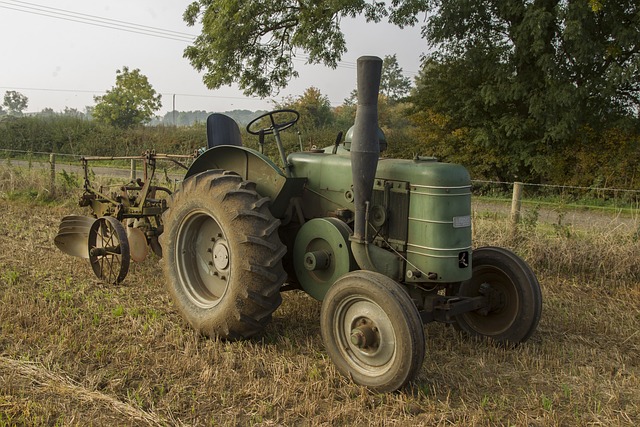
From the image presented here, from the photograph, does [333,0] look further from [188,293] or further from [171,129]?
[171,129]

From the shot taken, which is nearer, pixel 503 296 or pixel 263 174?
pixel 503 296

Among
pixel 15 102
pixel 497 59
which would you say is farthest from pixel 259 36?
pixel 15 102

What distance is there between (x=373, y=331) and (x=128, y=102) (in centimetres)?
3957

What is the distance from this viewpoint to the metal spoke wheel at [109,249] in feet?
18.8

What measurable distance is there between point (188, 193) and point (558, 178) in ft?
42.2

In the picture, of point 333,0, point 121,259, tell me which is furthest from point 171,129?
point 121,259

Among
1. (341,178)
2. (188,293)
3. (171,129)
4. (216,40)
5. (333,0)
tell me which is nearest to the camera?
(341,178)

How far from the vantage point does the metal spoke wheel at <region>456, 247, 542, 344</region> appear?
4.19 m

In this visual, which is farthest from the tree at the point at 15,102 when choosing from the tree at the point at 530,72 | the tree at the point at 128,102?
the tree at the point at 530,72

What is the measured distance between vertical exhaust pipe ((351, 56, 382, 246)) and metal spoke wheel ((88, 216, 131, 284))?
2953mm

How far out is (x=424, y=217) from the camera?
373cm

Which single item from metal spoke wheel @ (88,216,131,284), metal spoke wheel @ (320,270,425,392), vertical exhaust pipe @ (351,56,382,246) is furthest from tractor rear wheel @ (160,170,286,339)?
metal spoke wheel @ (88,216,131,284)

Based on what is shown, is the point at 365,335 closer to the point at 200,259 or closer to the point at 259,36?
the point at 200,259

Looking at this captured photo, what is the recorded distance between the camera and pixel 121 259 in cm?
568
